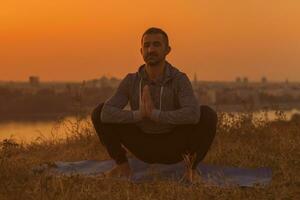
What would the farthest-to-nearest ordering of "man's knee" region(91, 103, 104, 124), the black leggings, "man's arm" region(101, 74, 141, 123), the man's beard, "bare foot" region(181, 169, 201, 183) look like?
"man's knee" region(91, 103, 104, 124) → the man's beard → the black leggings → "man's arm" region(101, 74, 141, 123) → "bare foot" region(181, 169, 201, 183)

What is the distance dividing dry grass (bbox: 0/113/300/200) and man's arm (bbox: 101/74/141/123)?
2.06 ft

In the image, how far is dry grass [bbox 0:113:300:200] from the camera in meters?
3.92

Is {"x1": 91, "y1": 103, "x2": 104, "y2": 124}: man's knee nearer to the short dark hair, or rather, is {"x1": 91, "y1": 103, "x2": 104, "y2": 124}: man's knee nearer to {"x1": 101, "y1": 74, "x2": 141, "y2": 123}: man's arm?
{"x1": 101, "y1": 74, "x2": 141, "y2": 123}: man's arm

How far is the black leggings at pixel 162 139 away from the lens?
4824 millimetres

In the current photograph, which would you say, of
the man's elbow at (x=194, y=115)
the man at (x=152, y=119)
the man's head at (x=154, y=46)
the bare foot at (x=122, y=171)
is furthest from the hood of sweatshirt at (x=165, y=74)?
the bare foot at (x=122, y=171)

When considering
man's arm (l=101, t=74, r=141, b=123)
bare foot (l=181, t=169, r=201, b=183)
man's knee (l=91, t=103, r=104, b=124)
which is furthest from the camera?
man's knee (l=91, t=103, r=104, b=124)

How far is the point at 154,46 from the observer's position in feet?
16.1

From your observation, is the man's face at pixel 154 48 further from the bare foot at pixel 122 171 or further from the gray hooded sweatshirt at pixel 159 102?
the bare foot at pixel 122 171

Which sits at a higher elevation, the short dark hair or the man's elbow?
the short dark hair

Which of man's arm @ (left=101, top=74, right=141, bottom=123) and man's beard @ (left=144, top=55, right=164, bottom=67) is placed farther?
man's beard @ (left=144, top=55, right=164, bottom=67)

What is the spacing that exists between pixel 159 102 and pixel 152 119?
356 mm

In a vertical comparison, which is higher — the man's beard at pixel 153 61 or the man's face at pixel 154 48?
the man's face at pixel 154 48

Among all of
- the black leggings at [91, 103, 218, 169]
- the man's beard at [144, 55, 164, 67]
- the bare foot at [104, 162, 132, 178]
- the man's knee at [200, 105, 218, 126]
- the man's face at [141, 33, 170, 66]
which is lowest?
the bare foot at [104, 162, 132, 178]

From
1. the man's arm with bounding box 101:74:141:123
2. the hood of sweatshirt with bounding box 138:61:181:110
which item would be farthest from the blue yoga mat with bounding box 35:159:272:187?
the hood of sweatshirt with bounding box 138:61:181:110
